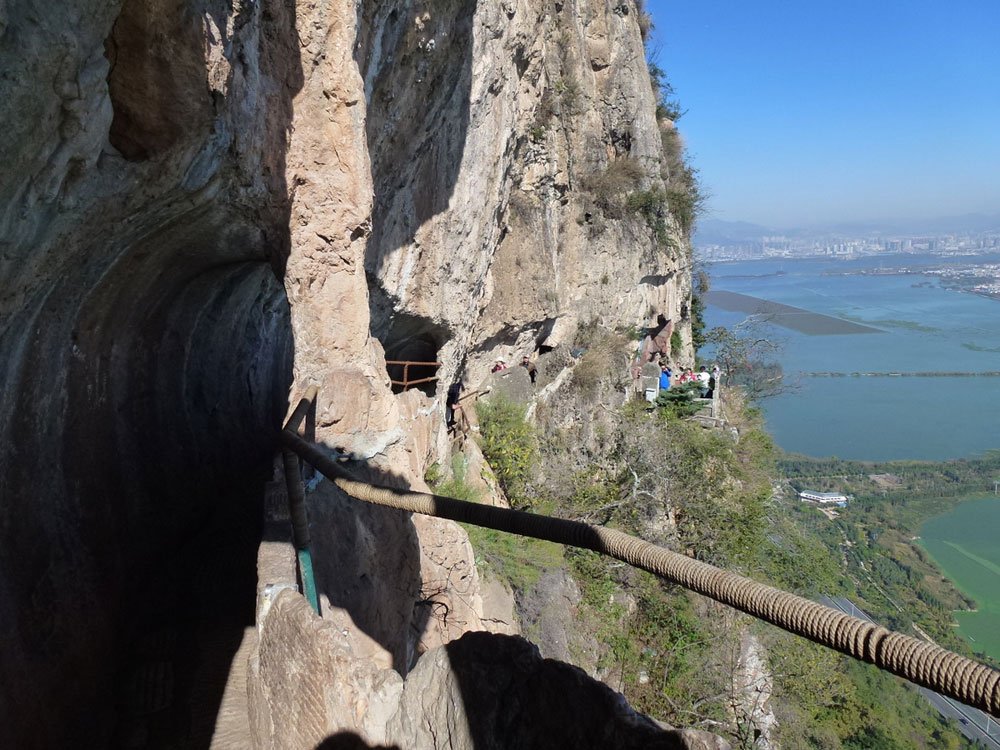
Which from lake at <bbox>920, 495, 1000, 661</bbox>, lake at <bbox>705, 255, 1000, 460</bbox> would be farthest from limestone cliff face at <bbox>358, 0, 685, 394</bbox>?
lake at <bbox>920, 495, 1000, 661</bbox>

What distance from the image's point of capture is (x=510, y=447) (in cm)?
1229

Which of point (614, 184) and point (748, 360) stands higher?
point (614, 184)

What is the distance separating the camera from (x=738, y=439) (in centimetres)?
1755

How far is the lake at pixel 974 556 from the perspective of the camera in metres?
26.9

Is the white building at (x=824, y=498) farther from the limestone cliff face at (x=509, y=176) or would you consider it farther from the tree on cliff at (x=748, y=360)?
the limestone cliff face at (x=509, y=176)

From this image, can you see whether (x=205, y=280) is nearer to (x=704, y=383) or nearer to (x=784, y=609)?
(x=784, y=609)

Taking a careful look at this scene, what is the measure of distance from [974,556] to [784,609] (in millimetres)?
41065

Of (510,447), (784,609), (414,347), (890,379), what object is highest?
(784,609)

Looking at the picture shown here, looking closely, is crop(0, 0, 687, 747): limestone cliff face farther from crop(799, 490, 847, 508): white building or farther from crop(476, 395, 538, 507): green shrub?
crop(799, 490, 847, 508): white building

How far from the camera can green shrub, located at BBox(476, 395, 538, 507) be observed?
481 inches

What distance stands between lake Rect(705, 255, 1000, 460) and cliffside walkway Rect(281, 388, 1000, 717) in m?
29.2

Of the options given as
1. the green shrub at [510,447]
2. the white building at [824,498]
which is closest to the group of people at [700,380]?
the green shrub at [510,447]

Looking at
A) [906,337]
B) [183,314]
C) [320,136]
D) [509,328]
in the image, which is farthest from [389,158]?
[906,337]

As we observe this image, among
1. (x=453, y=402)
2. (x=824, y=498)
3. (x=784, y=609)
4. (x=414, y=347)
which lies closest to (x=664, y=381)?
(x=453, y=402)
